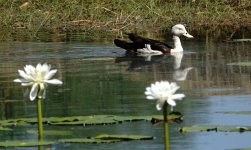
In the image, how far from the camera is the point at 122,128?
31.2ft

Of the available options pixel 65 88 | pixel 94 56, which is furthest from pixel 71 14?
pixel 65 88

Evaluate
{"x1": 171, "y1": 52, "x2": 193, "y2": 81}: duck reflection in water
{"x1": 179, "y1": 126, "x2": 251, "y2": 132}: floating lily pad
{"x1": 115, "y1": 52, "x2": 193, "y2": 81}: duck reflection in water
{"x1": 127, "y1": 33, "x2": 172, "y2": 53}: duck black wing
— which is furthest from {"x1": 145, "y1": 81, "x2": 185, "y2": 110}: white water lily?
{"x1": 127, "y1": 33, "x2": 172, "y2": 53}: duck black wing

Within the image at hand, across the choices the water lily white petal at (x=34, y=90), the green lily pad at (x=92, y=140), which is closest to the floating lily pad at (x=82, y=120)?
the green lily pad at (x=92, y=140)

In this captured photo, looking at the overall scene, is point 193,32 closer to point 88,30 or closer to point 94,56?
point 88,30

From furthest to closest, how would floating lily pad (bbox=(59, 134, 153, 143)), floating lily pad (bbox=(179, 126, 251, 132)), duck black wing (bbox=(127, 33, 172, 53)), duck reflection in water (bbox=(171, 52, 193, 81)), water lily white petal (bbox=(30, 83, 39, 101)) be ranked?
1. duck black wing (bbox=(127, 33, 172, 53))
2. duck reflection in water (bbox=(171, 52, 193, 81))
3. floating lily pad (bbox=(179, 126, 251, 132))
4. floating lily pad (bbox=(59, 134, 153, 143))
5. water lily white petal (bbox=(30, 83, 39, 101))

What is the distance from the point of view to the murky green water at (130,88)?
9.18 meters

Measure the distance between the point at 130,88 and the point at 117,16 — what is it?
10.9 meters

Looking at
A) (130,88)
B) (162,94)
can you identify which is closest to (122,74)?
(130,88)

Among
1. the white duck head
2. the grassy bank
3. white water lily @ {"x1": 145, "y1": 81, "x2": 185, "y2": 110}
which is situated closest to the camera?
white water lily @ {"x1": 145, "y1": 81, "x2": 185, "y2": 110}

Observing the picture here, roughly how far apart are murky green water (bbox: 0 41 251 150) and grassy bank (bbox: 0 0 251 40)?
3041 mm

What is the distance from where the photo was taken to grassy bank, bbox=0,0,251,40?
23.0 m

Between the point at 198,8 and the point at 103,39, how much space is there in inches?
168

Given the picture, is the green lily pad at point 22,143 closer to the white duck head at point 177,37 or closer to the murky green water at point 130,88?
the murky green water at point 130,88

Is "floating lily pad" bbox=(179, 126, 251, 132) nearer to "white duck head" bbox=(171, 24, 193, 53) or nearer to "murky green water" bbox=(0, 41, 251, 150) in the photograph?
"murky green water" bbox=(0, 41, 251, 150)
